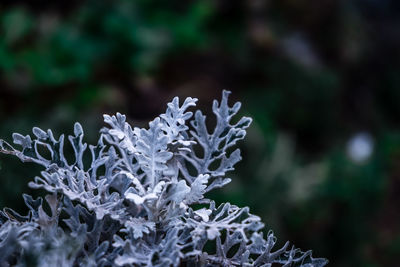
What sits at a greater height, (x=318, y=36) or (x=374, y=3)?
(x=374, y=3)

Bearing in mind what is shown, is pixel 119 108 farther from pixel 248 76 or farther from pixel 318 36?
pixel 318 36

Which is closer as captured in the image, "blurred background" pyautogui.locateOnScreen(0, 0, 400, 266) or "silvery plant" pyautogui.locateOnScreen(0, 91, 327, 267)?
"silvery plant" pyautogui.locateOnScreen(0, 91, 327, 267)

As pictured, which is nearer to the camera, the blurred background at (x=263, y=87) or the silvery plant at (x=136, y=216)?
the silvery plant at (x=136, y=216)

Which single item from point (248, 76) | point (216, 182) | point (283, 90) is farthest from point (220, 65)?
point (216, 182)

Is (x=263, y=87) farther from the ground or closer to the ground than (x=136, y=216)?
farther from the ground

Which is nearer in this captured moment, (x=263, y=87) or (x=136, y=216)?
(x=136, y=216)

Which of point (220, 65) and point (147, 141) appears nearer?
point (147, 141)

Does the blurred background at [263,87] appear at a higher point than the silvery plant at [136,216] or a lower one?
higher

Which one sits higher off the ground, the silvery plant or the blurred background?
the blurred background
